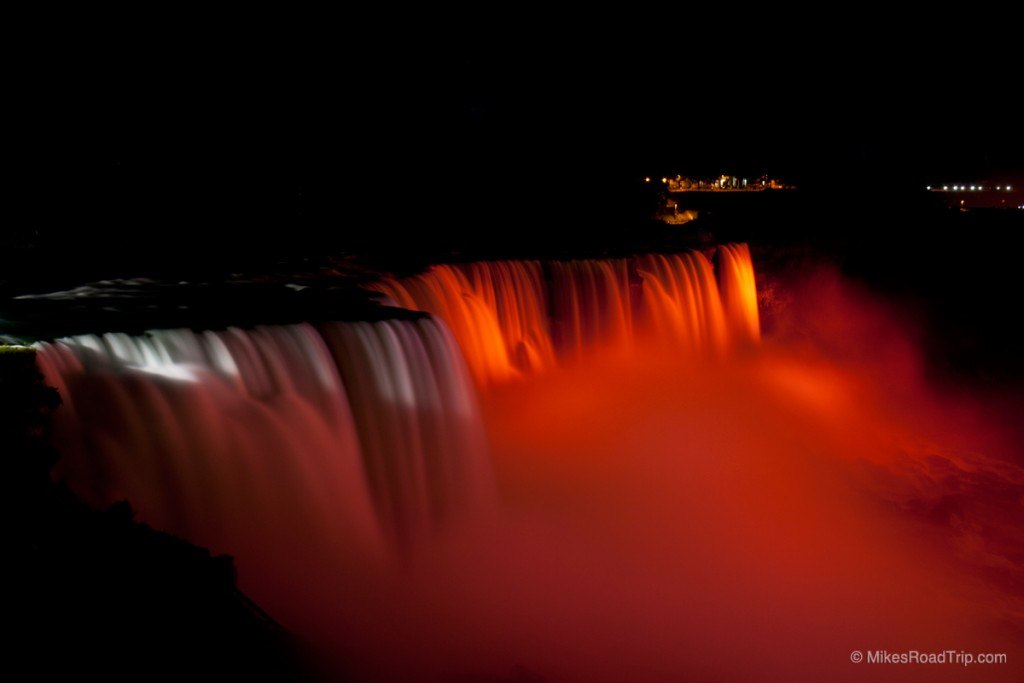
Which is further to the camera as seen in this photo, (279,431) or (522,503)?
(522,503)

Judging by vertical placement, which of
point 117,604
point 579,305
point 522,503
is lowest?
point 522,503

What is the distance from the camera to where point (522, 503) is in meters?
7.71

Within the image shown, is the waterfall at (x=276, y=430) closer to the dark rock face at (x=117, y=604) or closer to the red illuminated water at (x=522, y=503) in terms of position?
Result: the red illuminated water at (x=522, y=503)

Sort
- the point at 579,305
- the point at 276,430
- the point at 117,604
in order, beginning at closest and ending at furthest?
the point at 117,604, the point at 276,430, the point at 579,305

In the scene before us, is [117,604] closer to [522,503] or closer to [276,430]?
[276,430]

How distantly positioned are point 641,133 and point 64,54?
19637 millimetres

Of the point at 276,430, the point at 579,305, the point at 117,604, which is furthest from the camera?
the point at 579,305

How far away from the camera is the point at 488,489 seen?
713 cm

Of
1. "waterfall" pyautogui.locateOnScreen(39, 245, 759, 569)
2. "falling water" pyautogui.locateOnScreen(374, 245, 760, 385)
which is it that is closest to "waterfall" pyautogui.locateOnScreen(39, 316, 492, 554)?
"waterfall" pyautogui.locateOnScreen(39, 245, 759, 569)

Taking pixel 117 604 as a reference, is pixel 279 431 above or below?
below

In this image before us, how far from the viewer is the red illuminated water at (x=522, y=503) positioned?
506cm

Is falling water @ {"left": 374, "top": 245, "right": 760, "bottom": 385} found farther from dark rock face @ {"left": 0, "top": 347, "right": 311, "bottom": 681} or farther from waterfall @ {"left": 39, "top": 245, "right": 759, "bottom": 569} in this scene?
dark rock face @ {"left": 0, "top": 347, "right": 311, "bottom": 681}

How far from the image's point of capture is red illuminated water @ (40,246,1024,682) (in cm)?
506

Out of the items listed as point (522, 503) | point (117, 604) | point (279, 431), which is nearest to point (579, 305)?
point (522, 503)
